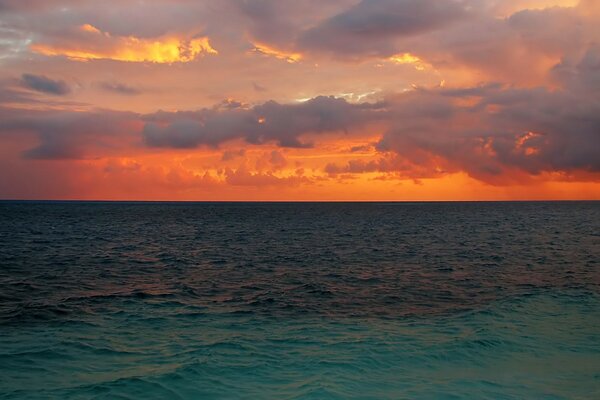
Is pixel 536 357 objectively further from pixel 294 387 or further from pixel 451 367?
pixel 294 387

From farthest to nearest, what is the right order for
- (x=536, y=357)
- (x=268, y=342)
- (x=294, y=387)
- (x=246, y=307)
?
(x=246, y=307)
(x=268, y=342)
(x=536, y=357)
(x=294, y=387)

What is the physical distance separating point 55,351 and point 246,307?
10.0 metres

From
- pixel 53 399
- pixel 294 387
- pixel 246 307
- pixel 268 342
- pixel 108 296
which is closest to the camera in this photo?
pixel 53 399

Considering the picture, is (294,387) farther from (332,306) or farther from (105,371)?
(332,306)

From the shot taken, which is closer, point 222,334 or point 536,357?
point 536,357

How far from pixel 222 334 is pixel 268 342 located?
2.24m

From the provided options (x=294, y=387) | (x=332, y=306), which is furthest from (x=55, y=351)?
(x=332, y=306)

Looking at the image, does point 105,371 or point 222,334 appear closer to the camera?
point 105,371

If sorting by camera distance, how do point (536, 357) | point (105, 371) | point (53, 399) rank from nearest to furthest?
point (53, 399), point (105, 371), point (536, 357)

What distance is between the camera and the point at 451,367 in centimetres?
1670

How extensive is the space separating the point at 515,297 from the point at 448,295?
12.6ft

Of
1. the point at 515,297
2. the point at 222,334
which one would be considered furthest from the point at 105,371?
the point at 515,297

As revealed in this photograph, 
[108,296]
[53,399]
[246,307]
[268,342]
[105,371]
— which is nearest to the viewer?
[53,399]

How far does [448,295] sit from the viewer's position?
29703mm
